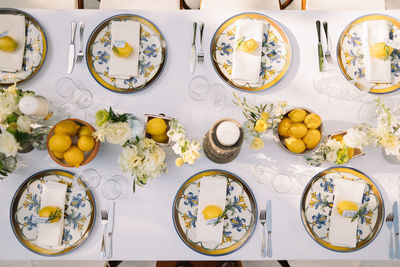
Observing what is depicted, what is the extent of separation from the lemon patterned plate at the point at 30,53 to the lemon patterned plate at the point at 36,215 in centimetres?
48

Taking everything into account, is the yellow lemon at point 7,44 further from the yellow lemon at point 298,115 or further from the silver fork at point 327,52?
the silver fork at point 327,52

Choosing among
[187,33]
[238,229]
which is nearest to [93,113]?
[187,33]

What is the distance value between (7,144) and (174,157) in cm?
68

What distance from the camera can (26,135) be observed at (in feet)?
4.08

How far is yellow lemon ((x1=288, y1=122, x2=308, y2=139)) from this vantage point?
4.08ft

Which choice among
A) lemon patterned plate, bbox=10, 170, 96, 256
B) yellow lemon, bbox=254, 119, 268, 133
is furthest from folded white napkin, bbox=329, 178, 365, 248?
lemon patterned plate, bbox=10, 170, 96, 256

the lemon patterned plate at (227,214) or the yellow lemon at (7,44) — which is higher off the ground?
the yellow lemon at (7,44)

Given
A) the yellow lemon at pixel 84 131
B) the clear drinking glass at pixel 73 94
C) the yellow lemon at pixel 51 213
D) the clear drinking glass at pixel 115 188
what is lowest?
the yellow lemon at pixel 51 213

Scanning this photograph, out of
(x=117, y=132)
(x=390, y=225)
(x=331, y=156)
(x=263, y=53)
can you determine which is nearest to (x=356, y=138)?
(x=331, y=156)

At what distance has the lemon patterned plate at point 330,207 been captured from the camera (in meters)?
1.30

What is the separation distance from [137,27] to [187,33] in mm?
251

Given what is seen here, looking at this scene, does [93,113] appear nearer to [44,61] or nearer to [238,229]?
[44,61]

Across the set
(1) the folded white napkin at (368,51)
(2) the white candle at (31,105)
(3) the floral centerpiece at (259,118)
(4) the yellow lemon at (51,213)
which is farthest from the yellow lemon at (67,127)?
(1) the folded white napkin at (368,51)

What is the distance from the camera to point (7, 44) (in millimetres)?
1358
